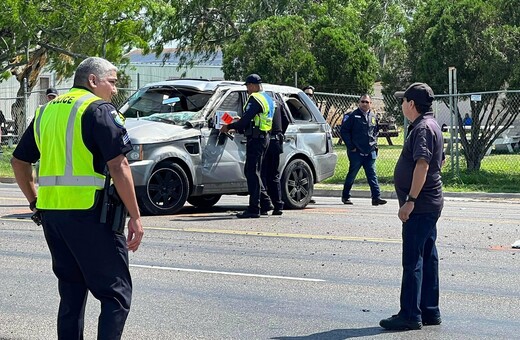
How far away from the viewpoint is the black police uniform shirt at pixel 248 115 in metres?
13.9

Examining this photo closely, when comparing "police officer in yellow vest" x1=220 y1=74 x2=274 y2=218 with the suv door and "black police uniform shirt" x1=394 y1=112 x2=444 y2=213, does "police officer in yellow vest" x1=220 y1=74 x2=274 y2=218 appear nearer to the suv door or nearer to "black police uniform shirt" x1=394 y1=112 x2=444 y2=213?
the suv door

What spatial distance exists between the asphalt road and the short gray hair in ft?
7.02

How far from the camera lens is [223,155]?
48.3 ft

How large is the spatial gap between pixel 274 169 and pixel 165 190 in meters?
1.61

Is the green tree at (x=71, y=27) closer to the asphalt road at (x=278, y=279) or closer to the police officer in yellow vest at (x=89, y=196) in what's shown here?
the asphalt road at (x=278, y=279)

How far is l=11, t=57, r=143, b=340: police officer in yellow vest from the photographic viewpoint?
5.59m

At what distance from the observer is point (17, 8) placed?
3350cm

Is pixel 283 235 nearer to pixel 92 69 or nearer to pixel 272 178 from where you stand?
pixel 272 178

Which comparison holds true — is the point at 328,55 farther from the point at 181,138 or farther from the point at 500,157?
the point at 181,138

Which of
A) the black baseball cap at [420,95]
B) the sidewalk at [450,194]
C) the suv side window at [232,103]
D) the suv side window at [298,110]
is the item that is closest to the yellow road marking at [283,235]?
the suv side window at [232,103]

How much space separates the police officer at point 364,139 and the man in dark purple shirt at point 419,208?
30.2 feet

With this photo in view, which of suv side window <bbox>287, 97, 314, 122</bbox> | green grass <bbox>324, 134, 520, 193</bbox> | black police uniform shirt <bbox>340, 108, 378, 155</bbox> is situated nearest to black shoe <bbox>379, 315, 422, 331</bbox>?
suv side window <bbox>287, 97, 314, 122</bbox>

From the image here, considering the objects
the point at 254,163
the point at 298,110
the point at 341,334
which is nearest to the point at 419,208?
the point at 341,334

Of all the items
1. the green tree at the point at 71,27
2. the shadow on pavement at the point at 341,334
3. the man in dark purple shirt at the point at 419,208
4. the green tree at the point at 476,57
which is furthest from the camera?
the green tree at the point at 71,27
